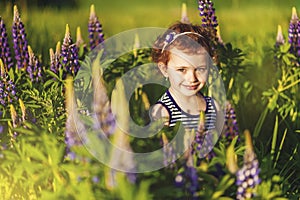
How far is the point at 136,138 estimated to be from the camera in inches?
77.7

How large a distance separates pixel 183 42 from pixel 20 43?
0.70m

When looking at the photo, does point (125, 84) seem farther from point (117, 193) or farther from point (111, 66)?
point (117, 193)

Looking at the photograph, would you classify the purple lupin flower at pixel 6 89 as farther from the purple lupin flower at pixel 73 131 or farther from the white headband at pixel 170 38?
the white headband at pixel 170 38

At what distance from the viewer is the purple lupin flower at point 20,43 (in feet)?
8.34

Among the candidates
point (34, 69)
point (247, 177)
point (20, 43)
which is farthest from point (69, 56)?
point (247, 177)

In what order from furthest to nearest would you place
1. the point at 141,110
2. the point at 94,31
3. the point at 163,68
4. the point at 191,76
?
the point at 94,31 < the point at 141,110 < the point at 163,68 < the point at 191,76

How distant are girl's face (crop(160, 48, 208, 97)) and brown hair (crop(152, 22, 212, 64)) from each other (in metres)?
0.03

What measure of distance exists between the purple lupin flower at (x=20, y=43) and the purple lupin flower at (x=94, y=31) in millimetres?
286

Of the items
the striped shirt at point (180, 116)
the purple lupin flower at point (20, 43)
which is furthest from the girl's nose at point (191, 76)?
the purple lupin flower at point (20, 43)

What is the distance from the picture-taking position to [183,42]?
7.68ft

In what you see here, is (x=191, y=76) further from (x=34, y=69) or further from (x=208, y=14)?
(x=34, y=69)

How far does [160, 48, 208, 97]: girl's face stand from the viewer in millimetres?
2287

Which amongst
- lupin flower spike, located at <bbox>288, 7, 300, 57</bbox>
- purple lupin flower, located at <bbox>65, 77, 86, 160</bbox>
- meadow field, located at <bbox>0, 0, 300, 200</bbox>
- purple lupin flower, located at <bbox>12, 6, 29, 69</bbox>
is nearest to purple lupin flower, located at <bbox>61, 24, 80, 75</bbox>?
meadow field, located at <bbox>0, 0, 300, 200</bbox>

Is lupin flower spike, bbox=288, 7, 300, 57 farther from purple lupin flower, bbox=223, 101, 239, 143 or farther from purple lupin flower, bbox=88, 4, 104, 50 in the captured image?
purple lupin flower, bbox=88, 4, 104, 50
